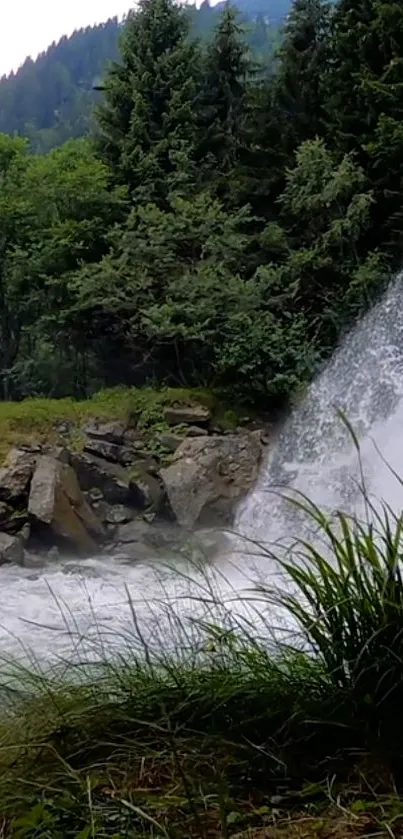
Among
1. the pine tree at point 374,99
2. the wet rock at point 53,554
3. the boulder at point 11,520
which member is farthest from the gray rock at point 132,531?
the pine tree at point 374,99

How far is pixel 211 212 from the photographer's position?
35.4 feet

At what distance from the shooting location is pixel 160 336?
1027cm

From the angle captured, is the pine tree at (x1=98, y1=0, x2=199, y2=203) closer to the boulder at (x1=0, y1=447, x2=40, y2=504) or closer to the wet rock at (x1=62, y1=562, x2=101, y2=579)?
the boulder at (x1=0, y1=447, x2=40, y2=504)

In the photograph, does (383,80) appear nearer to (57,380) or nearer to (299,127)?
(299,127)

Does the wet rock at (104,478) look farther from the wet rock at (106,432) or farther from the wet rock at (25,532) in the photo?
the wet rock at (25,532)

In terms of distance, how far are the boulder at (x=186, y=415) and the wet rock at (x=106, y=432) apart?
576 mm

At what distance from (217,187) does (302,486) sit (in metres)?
6.59

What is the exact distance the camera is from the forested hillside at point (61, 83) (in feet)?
94.0

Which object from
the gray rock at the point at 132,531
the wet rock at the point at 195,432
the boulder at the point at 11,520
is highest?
the wet rock at the point at 195,432

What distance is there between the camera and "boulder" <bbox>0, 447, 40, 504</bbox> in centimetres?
788

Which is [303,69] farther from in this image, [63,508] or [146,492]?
[63,508]

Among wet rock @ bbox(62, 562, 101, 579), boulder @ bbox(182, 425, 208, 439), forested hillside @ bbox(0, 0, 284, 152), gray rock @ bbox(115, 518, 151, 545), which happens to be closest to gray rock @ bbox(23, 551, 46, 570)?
wet rock @ bbox(62, 562, 101, 579)

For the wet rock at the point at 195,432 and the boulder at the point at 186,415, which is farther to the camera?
the boulder at the point at 186,415

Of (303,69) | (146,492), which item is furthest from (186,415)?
(303,69)
